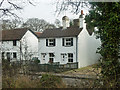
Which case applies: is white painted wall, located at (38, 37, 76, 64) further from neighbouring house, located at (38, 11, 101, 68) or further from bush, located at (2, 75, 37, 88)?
bush, located at (2, 75, 37, 88)

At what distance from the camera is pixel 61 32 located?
18.8 meters

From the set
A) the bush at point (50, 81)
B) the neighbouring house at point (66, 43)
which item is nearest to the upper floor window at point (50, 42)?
the neighbouring house at point (66, 43)

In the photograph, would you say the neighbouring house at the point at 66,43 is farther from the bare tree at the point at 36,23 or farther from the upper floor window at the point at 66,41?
the bare tree at the point at 36,23

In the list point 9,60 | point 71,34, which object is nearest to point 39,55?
point 71,34

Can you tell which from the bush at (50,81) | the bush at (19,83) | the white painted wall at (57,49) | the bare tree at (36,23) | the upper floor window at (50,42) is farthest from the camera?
the upper floor window at (50,42)

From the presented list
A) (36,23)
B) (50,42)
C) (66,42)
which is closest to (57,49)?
(50,42)

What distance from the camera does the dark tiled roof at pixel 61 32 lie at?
18.2 metres

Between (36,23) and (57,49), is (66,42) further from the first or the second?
(36,23)

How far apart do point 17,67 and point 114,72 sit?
3.75 metres

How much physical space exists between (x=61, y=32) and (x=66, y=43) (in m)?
1.51

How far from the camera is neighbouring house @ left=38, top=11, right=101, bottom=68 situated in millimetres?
17750

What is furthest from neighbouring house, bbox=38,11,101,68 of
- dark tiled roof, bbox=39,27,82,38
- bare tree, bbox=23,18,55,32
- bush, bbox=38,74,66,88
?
bush, bbox=38,74,66,88

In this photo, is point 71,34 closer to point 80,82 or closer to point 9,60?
point 9,60

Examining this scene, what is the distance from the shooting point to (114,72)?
4090mm
